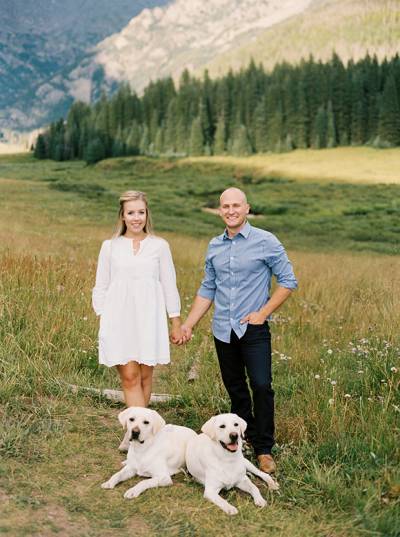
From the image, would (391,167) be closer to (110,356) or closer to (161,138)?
(161,138)

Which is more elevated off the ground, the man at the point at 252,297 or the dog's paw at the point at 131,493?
the man at the point at 252,297

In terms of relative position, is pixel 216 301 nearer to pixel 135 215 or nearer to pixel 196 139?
pixel 135 215

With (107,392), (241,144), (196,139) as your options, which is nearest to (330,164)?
(241,144)

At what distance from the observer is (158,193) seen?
69.2 metres

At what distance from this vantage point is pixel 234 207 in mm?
5930

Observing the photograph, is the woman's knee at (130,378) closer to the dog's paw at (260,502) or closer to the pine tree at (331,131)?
the dog's paw at (260,502)

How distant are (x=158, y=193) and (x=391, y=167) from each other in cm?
3648

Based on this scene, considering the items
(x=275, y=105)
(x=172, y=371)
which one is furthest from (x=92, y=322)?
(x=275, y=105)

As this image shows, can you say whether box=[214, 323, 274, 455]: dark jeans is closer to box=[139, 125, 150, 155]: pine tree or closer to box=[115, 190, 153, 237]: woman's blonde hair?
box=[115, 190, 153, 237]: woman's blonde hair

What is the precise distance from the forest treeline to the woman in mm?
105455

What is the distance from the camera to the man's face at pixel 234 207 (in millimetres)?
5910

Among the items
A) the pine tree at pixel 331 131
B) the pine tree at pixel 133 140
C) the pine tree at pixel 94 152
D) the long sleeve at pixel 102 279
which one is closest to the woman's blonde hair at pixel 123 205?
the long sleeve at pixel 102 279

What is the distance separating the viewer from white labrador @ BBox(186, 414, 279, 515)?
17.0 ft

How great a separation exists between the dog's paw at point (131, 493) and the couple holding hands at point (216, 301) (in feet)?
4.24
